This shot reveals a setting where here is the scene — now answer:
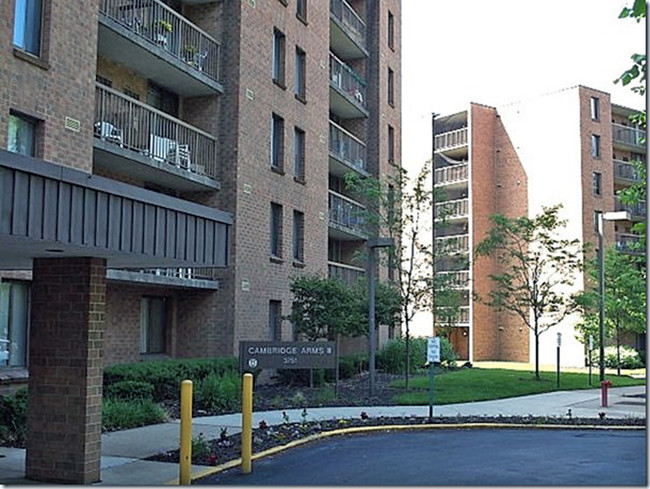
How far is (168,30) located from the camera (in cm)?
2198

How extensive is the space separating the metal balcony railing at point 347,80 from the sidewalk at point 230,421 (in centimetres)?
1550

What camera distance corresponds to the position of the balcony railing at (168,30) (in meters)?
20.2

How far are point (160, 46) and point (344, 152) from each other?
1382 centimetres

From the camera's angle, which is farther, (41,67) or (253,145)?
(253,145)

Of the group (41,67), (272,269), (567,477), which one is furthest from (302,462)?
(272,269)

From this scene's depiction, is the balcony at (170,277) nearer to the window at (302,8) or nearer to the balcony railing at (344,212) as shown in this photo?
the balcony railing at (344,212)

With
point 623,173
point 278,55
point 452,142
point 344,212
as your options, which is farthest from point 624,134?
point 278,55

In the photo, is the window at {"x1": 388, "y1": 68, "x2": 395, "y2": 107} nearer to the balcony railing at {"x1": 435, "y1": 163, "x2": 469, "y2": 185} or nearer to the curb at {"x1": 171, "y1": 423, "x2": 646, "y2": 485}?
the balcony railing at {"x1": 435, "y1": 163, "x2": 469, "y2": 185}

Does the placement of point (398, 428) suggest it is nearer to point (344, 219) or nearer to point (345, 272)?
point (344, 219)

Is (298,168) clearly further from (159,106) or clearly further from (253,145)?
(159,106)

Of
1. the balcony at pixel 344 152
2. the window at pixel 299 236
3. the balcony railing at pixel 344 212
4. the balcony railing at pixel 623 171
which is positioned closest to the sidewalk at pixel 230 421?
the window at pixel 299 236

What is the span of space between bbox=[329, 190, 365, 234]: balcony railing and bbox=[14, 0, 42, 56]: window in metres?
17.0

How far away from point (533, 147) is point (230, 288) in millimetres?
35472

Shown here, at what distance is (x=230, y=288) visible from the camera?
76.9 ft
